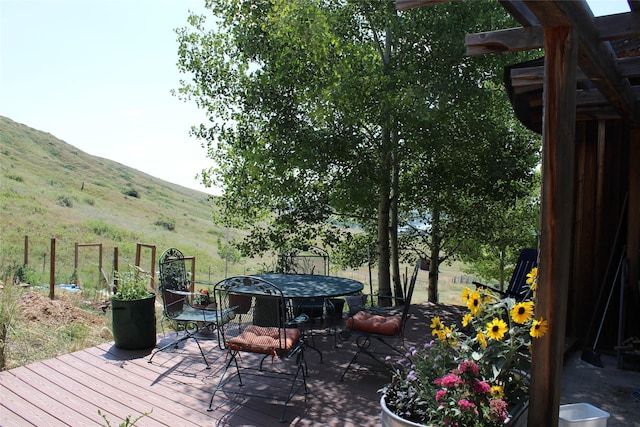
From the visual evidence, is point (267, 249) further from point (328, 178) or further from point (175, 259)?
point (175, 259)

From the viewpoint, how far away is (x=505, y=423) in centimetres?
213

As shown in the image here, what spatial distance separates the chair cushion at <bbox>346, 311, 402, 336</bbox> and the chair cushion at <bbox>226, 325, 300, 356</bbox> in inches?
19.3

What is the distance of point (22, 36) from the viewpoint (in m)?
5.72

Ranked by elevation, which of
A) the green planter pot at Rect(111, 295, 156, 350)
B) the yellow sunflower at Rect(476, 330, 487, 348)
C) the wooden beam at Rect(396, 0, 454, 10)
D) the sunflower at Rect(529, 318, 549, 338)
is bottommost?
the green planter pot at Rect(111, 295, 156, 350)

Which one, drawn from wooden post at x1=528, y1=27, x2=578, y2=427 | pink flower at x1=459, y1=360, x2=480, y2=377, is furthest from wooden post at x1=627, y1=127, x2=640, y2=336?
pink flower at x1=459, y1=360, x2=480, y2=377

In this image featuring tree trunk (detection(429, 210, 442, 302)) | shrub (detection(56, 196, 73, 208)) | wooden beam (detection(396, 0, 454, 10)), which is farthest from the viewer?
shrub (detection(56, 196, 73, 208))

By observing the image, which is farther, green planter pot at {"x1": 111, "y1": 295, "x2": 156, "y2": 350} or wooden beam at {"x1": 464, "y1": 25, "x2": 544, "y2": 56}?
green planter pot at {"x1": 111, "y1": 295, "x2": 156, "y2": 350}

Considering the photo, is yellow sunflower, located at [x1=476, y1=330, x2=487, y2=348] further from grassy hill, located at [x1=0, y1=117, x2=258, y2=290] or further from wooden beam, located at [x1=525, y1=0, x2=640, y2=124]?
grassy hill, located at [x1=0, y1=117, x2=258, y2=290]

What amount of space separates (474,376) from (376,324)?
5.02 feet

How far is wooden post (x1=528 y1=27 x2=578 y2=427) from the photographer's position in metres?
2.12

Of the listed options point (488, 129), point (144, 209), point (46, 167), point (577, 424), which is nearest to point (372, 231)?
point (488, 129)

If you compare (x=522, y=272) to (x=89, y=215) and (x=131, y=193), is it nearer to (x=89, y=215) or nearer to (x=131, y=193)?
(x=89, y=215)

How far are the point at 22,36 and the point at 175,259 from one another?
344 centimetres

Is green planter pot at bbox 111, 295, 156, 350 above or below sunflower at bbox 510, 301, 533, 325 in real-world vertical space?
below
